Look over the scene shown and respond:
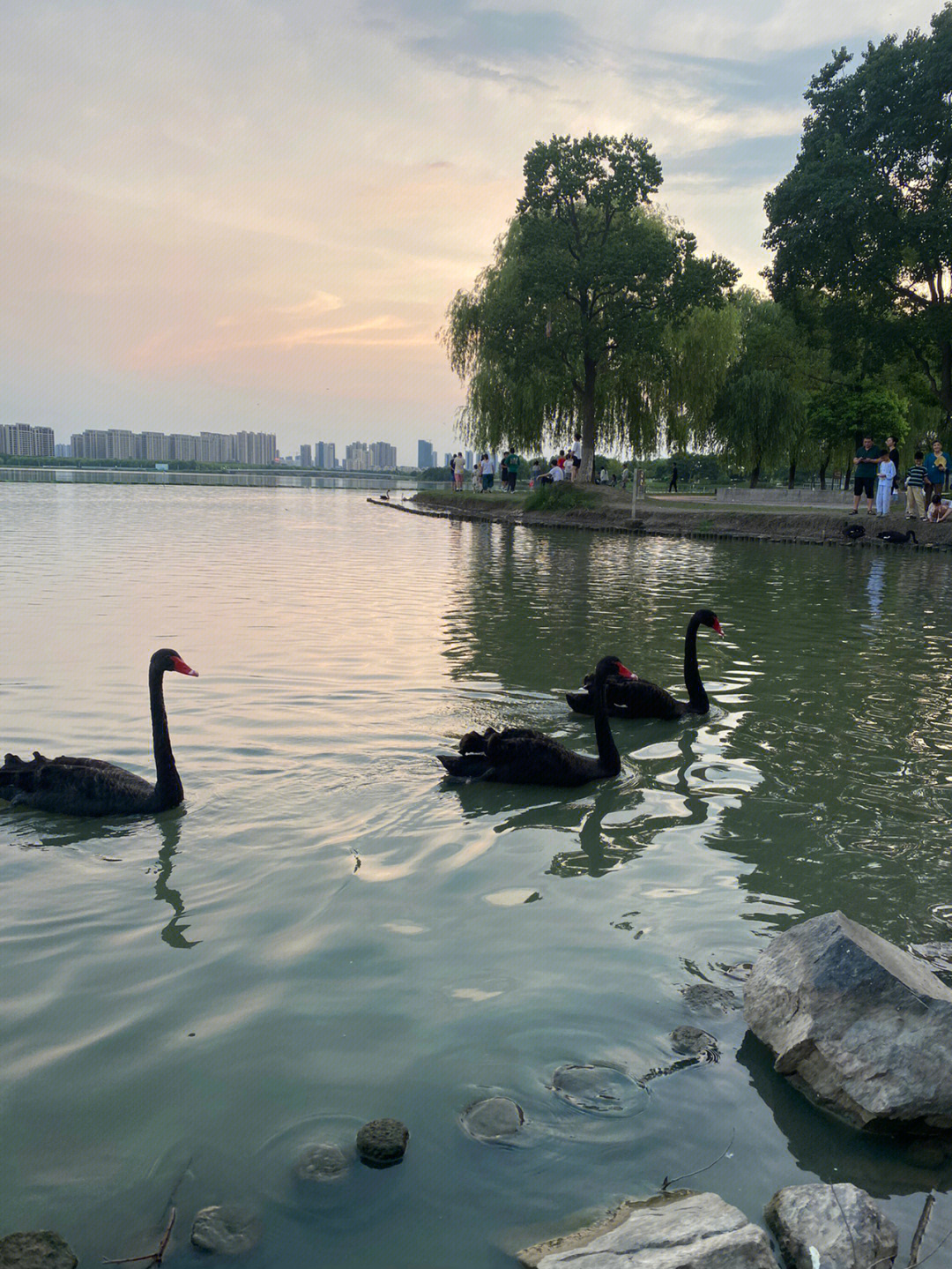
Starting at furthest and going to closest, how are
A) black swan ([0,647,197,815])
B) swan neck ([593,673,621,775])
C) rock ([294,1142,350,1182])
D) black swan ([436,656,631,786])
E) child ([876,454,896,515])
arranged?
child ([876,454,896,515]) → swan neck ([593,673,621,775]) → black swan ([436,656,631,786]) → black swan ([0,647,197,815]) → rock ([294,1142,350,1182])

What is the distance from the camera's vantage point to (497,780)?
6.48 meters

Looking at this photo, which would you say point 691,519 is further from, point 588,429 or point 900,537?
point 588,429

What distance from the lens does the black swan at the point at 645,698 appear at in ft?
26.8

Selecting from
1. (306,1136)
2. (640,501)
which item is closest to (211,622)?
(306,1136)

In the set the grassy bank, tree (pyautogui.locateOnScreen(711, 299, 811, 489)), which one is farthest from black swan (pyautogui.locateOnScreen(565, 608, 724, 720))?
tree (pyautogui.locateOnScreen(711, 299, 811, 489))

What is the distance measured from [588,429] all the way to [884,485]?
11583mm

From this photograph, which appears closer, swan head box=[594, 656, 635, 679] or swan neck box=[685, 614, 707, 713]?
swan head box=[594, 656, 635, 679]

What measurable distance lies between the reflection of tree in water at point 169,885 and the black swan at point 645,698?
3.59 m

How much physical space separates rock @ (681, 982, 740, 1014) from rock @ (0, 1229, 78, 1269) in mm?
2252

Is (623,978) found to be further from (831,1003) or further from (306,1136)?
(306,1136)

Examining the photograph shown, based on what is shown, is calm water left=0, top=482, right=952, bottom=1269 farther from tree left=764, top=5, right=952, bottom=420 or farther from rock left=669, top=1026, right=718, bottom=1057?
tree left=764, top=5, right=952, bottom=420

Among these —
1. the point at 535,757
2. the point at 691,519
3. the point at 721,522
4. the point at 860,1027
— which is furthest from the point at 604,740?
the point at 691,519

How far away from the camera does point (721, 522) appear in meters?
29.2

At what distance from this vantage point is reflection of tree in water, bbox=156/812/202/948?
14.3ft
